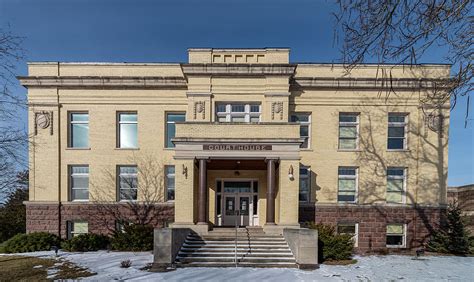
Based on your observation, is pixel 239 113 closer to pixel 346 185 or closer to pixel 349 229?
pixel 346 185

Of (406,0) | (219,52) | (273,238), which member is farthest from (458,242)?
(219,52)

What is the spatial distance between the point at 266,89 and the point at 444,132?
12173 millimetres

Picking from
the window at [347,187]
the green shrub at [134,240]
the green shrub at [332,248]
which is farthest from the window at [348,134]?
the green shrub at [134,240]

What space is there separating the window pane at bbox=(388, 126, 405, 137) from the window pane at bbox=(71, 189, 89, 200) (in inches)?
817

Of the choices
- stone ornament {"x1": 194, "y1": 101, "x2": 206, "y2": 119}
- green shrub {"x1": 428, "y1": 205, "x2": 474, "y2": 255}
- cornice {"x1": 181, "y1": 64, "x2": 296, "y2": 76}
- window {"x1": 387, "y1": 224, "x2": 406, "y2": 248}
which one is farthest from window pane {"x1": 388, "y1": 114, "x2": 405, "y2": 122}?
stone ornament {"x1": 194, "y1": 101, "x2": 206, "y2": 119}

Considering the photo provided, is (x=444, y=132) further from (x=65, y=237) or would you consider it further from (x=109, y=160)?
(x=65, y=237)

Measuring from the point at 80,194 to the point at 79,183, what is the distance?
742mm

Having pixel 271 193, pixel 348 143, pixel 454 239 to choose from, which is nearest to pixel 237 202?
pixel 271 193

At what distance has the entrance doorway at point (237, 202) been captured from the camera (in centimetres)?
1712

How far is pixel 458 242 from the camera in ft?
51.1

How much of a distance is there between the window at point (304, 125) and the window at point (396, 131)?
214 inches

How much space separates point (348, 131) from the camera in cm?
1800

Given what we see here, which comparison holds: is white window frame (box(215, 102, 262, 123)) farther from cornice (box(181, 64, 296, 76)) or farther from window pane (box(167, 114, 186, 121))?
window pane (box(167, 114, 186, 121))

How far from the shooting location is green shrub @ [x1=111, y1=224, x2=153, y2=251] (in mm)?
14891
